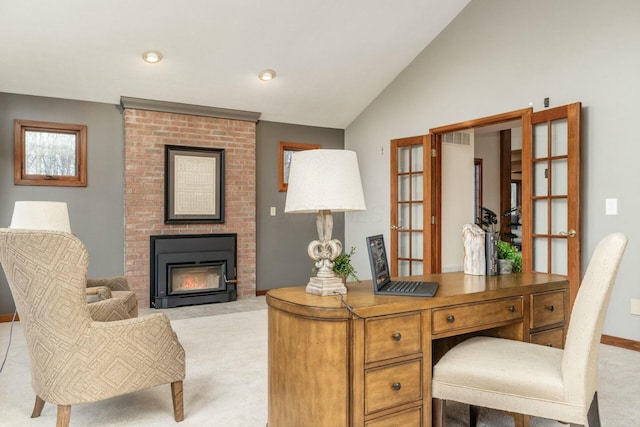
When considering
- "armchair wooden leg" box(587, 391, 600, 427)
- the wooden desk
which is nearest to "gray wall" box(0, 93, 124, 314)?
the wooden desk

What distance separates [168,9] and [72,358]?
124 inches

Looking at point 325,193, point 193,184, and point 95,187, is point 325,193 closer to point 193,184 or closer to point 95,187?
point 193,184

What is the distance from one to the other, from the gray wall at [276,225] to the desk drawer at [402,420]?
4.40m

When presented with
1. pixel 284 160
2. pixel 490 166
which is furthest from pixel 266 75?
pixel 490 166

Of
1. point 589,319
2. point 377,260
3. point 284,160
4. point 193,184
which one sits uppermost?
point 284,160

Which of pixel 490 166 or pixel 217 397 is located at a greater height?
pixel 490 166

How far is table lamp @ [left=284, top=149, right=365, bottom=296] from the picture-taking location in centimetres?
187

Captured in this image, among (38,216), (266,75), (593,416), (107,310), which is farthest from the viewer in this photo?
(266,75)

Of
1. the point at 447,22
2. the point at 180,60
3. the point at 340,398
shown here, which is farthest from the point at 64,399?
the point at 447,22

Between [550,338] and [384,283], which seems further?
[550,338]

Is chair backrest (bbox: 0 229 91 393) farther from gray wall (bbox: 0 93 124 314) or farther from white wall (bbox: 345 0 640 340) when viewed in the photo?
white wall (bbox: 345 0 640 340)

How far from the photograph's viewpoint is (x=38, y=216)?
280 cm

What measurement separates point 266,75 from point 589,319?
442 cm

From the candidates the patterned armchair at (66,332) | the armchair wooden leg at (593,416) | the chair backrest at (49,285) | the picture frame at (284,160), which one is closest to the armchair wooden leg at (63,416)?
the patterned armchair at (66,332)
